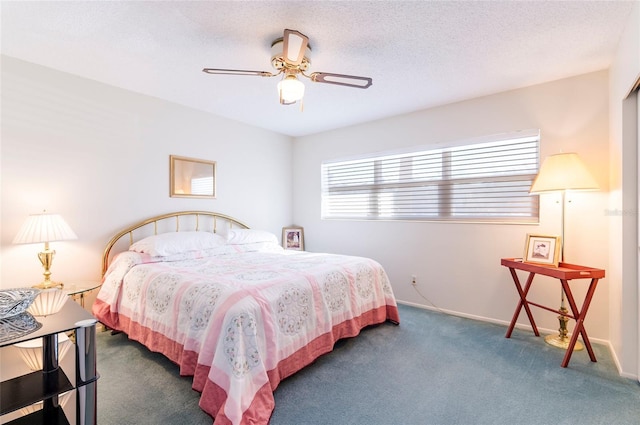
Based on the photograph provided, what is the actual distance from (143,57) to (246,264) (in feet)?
6.42

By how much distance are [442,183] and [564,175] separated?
1.25 meters

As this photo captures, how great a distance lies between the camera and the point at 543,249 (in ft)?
8.40

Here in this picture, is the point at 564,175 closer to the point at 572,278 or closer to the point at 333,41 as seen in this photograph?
the point at 572,278

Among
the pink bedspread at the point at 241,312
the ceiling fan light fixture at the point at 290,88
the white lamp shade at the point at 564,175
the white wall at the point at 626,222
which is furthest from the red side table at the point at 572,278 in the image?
the ceiling fan light fixture at the point at 290,88

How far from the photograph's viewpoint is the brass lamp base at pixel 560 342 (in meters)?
2.50

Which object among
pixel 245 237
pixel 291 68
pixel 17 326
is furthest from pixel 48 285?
pixel 291 68

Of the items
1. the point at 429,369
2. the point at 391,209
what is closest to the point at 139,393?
the point at 429,369

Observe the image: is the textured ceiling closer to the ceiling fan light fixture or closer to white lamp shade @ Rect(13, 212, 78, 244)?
the ceiling fan light fixture

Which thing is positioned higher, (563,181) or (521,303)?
(563,181)

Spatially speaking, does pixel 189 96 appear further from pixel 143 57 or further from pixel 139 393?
pixel 139 393

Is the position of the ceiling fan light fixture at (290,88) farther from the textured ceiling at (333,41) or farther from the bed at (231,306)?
the bed at (231,306)

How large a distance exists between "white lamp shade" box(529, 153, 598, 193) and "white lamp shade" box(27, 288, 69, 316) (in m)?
3.44

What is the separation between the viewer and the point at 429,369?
2.19 metres

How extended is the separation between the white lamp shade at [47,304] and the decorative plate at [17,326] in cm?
8
